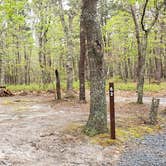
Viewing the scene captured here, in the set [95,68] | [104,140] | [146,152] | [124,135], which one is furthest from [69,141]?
[95,68]

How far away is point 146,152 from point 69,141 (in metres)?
1.80

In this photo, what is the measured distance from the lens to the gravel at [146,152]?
630 centimetres

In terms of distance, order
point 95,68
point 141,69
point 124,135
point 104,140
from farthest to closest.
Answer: point 141,69 → point 124,135 → point 95,68 → point 104,140

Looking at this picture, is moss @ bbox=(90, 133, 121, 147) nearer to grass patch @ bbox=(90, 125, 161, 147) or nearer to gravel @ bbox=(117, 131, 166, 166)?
grass patch @ bbox=(90, 125, 161, 147)

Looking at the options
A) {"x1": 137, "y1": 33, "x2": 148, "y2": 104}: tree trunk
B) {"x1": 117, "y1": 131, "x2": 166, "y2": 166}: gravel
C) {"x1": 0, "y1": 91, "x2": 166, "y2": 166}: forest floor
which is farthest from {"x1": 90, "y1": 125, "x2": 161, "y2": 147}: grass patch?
{"x1": 137, "y1": 33, "x2": 148, "y2": 104}: tree trunk

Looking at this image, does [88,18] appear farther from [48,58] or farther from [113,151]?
[48,58]

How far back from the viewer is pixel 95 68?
26.4ft

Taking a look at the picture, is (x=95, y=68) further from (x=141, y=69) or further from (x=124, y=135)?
(x=141, y=69)

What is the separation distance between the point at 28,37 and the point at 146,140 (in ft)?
83.3

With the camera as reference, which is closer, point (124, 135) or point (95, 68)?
point (95, 68)

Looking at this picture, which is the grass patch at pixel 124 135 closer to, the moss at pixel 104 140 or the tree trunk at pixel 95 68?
the moss at pixel 104 140

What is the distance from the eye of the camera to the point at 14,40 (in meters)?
31.6

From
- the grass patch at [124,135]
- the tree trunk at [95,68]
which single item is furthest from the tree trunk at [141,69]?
the tree trunk at [95,68]

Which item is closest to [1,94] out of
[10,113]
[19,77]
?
[10,113]
